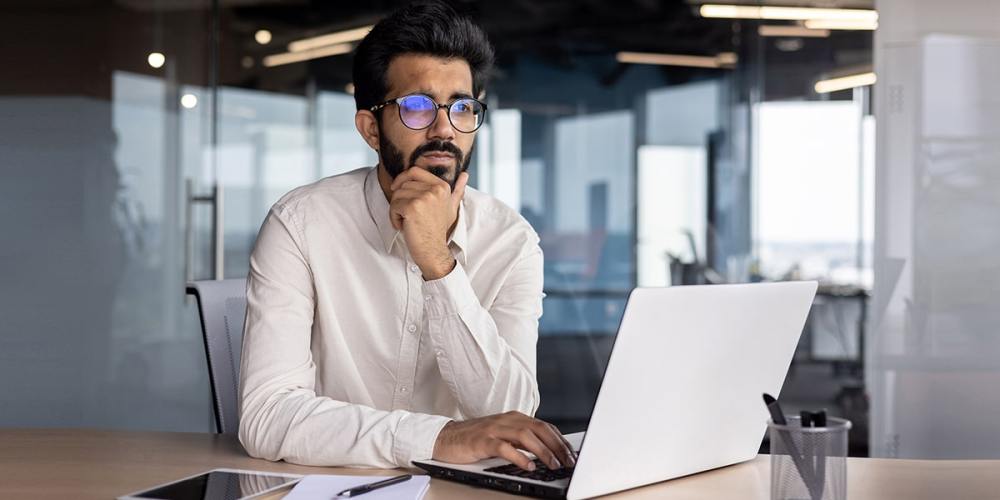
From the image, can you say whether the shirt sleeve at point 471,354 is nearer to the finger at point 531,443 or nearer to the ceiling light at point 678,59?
the finger at point 531,443

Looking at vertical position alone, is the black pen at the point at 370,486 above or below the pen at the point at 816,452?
below

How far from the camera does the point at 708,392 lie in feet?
4.66

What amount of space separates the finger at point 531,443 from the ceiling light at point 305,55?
13.7 ft

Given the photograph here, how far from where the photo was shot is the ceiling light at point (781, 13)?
5.07m

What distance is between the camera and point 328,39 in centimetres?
548

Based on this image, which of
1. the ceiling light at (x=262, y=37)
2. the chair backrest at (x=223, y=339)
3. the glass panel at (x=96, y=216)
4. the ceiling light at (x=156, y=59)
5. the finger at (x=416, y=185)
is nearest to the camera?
the finger at (x=416, y=185)

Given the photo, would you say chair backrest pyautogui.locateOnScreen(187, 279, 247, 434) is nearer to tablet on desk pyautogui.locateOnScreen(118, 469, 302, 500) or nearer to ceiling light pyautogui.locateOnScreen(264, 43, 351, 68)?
tablet on desk pyautogui.locateOnScreen(118, 469, 302, 500)

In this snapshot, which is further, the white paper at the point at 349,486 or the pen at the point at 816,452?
the white paper at the point at 349,486

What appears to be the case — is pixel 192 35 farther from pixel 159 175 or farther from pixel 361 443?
pixel 361 443

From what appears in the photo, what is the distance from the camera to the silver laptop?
4.18 feet

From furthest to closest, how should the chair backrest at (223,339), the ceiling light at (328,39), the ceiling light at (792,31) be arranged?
1. the ceiling light at (328,39)
2. the ceiling light at (792,31)
3. the chair backrest at (223,339)

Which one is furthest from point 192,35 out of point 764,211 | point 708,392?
point 708,392

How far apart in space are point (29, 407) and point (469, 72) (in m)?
3.55

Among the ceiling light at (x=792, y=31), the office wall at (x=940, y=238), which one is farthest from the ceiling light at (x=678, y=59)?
the office wall at (x=940, y=238)
